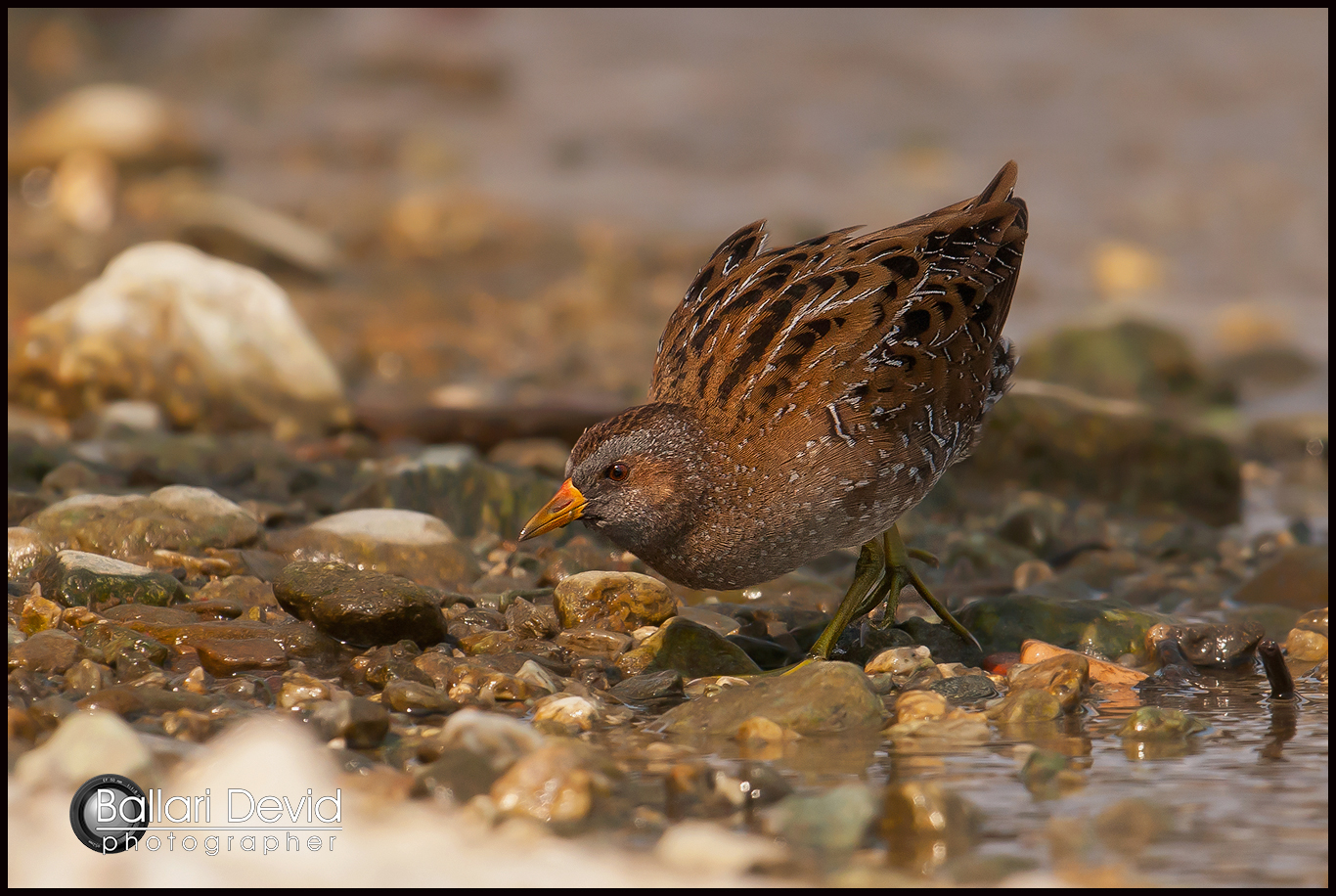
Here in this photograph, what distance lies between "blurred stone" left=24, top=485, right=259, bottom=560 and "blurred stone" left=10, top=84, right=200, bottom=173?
14164 mm

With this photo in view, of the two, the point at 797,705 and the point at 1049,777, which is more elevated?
the point at 797,705

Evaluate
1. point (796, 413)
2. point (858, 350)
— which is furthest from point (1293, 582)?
point (796, 413)

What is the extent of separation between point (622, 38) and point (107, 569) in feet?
71.5

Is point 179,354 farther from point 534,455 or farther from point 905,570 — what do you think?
point 905,570

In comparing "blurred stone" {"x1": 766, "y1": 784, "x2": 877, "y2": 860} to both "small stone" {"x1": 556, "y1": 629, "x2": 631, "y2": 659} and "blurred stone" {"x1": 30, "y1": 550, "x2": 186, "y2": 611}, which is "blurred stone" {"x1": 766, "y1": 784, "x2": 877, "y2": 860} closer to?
"small stone" {"x1": 556, "y1": 629, "x2": 631, "y2": 659}

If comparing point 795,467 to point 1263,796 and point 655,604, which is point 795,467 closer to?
point 655,604

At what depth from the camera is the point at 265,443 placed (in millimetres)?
8633

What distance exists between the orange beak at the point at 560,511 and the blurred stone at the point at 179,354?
4.30 metres

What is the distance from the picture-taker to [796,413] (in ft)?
18.2

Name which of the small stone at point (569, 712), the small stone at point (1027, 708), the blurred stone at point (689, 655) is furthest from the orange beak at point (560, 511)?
the small stone at point (1027, 708)

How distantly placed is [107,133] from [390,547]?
15.2 m

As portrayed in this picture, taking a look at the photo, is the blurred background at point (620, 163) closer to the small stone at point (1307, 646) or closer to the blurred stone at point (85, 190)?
the blurred stone at point (85, 190)

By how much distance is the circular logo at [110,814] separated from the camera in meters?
3.75

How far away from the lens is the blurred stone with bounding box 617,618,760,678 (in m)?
5.48
